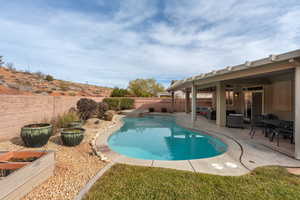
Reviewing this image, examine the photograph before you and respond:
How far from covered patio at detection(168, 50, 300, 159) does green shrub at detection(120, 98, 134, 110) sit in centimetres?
1050

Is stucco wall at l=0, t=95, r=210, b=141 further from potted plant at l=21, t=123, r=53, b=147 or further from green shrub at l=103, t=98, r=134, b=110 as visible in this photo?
green shrub at l=103, t=98, r=134, b=110

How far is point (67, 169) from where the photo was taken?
11.7ft

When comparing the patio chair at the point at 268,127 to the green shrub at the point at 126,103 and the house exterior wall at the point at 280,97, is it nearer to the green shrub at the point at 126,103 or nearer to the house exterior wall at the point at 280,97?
the house exterior wall at the point at 280,97

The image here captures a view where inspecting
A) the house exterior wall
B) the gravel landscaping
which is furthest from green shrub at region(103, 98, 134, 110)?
the house exterior wall

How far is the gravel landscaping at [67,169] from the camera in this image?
2676 mm

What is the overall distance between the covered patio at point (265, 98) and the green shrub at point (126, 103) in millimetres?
10498

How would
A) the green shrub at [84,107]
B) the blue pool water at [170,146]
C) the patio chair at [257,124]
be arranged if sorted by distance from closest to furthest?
the blue pool water at [170,146] → the patio chair at [257,124] → the green shrub at [84,107]

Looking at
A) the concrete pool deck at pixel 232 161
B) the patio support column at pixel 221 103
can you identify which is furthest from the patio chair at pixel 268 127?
the patio support column at pixel 221 103

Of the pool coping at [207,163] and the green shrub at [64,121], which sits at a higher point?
the green shrub at [64,121]

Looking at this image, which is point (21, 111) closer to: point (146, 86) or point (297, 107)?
point (297, 107)

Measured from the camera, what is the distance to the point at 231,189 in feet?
9.16

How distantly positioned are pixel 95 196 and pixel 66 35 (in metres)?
9.83

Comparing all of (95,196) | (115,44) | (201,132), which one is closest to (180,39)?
(115,44)

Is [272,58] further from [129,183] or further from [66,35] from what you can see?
[66,35]
